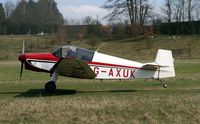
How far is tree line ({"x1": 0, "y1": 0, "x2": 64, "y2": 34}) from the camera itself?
369ft

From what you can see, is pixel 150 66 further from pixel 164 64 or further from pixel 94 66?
pixel 94 66

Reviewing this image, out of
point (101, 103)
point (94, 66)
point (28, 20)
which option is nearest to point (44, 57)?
point (94, 66)

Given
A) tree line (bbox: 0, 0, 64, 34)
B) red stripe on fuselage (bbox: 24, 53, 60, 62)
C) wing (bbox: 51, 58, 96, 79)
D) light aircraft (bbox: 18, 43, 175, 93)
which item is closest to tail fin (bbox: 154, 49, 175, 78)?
light aircraft (bbox: 18, 43, 175, 93)

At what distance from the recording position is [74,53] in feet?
54.6

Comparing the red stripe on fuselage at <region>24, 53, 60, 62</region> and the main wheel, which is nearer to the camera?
the main wheel

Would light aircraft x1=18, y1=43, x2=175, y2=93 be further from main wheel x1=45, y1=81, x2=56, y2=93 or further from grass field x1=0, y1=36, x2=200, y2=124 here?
grass field x1=0, y1=36, x2=200, y2=124

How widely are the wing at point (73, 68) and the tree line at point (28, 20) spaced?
9287 centimetres

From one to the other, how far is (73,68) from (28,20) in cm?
10165

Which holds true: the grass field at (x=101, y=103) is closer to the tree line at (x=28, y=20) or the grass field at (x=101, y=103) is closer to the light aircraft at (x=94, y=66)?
the light aircraft at (x=94, y=66)

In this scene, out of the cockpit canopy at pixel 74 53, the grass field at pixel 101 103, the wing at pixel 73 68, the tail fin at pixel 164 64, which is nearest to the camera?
the grass field at pixel 101 103

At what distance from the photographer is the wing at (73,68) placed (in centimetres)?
1589

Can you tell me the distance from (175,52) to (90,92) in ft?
131

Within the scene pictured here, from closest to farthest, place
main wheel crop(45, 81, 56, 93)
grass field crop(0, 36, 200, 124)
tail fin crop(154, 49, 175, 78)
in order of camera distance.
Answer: grass field crop(0, 36, 200, 124) < main wheel crop(45, 81, 56, 93) < tail fin crop(154, 49, 175, 78)

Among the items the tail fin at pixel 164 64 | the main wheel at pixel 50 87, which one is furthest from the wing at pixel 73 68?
the tail fin at pixel 164 64
